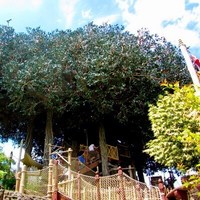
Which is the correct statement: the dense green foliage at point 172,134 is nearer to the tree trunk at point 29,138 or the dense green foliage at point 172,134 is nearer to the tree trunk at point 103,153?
the tree trunk at point 103,153

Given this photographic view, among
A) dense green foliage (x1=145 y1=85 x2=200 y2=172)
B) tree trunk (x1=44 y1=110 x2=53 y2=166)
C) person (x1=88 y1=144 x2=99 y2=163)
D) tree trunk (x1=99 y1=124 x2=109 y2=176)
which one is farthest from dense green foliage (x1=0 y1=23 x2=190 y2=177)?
dense green foliage (x1=145 y1=85 x2=200 y2=172)

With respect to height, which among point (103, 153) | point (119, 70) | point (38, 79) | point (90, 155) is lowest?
point (103, 153)

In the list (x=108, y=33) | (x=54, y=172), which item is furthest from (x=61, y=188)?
(x=108, y=33)

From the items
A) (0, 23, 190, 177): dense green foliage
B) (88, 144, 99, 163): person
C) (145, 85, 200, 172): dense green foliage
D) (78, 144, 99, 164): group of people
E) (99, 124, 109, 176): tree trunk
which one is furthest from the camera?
(88, 144, 99, 163): person

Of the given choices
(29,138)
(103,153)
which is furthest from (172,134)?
(29,138)

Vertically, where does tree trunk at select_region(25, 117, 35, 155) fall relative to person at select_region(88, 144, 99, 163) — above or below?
above

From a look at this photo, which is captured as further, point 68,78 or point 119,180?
point 68,78

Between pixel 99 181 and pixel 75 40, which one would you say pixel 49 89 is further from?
pixel 99 181

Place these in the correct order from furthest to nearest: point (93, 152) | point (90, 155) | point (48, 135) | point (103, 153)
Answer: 1. point (93, 152)
2. point (90, 155)
3. point (103, 153)
4. point (48, 135)

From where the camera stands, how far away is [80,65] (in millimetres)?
15977

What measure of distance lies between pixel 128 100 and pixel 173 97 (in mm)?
8689

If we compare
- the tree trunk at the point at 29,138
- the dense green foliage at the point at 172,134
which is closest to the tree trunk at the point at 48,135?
the tree trunk at the point at 29,138

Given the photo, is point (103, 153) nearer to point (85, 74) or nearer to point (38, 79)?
point (85, 74)

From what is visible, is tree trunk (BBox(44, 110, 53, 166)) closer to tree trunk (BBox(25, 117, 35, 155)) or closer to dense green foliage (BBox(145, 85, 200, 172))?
tree trunk (BBox(25, 117, 35, 155))
